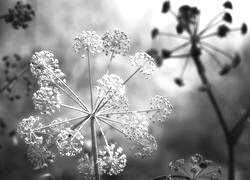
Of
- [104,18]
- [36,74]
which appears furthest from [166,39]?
[36,74]

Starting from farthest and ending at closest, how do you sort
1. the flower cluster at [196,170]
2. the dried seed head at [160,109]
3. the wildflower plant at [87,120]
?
the dried seed head at [160,109], the wildflower plant at [87,120], the flower cluster at [196,170]

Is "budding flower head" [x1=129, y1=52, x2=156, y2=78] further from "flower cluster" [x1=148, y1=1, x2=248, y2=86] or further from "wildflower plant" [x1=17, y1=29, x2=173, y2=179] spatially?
"flower cluster" [x1=148, y1=1, x2=248, y2=86]

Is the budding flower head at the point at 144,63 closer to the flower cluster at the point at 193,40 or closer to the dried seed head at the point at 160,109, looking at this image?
the dried seed head at the point at 160,109

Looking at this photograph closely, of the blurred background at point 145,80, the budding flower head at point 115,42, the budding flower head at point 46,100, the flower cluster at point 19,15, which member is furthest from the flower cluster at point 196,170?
the blurred background at point 145,80

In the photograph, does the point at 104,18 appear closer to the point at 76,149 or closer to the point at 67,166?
the point at 67,166

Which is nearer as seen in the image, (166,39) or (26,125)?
(26,125)

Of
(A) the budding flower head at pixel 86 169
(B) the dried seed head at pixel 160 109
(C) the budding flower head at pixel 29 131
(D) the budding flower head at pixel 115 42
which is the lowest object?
(A) the budding flower head at pixel 86 169

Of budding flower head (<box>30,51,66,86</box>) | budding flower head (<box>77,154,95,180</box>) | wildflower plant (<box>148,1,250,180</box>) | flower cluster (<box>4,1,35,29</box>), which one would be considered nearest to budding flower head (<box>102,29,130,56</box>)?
budding flower head (<box>30,51,66,86</box>)
